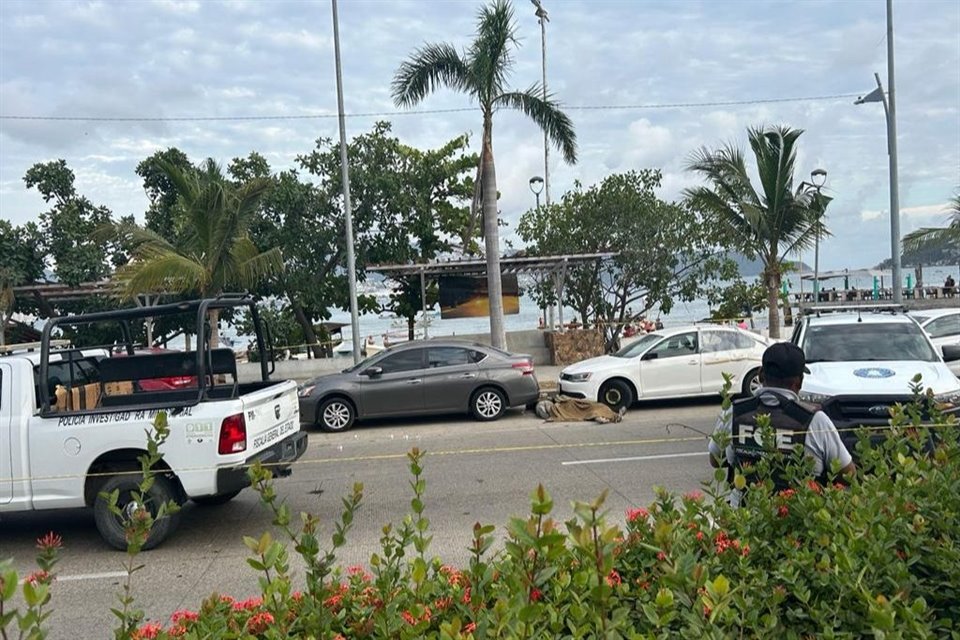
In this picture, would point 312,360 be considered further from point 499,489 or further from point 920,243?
point 920,243

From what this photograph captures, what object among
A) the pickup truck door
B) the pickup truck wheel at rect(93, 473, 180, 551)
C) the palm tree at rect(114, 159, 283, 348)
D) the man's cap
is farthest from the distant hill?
the pickup truck door

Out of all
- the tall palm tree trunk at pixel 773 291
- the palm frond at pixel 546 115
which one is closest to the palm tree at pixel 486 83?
the palm frond at pixel 546 115

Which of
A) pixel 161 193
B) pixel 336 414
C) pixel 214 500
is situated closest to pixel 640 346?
pixel 336 414

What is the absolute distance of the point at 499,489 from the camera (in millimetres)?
8273

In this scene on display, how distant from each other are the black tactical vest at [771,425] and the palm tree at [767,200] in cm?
1461

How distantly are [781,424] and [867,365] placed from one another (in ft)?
17.1

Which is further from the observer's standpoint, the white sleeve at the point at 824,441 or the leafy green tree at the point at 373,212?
the leafy green tree at the point at 373,212

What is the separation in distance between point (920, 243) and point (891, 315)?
968 cm

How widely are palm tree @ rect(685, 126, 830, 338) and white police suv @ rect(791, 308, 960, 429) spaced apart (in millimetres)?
7536

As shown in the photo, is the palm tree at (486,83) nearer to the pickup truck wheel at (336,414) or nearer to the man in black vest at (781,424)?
the pickup truck wheel at (336,414)

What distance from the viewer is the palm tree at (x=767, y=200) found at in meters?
17.5

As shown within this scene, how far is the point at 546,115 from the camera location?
1566 centimetres

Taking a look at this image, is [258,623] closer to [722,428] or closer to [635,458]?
[722,428]

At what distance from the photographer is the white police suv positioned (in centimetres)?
745
